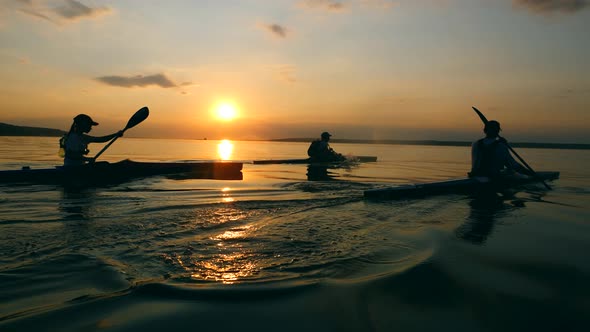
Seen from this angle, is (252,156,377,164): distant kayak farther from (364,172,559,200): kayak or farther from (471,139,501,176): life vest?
(364,172,559,200): kayak

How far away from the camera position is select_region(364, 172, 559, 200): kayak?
29.7 ft

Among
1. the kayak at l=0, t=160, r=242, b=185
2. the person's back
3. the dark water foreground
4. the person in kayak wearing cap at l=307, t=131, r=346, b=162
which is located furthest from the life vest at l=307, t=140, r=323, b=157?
the dark water foreground

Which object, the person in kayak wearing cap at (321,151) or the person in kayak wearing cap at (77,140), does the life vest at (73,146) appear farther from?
the person in kayak wearing cap at (321,151)

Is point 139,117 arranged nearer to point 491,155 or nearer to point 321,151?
point 321,151

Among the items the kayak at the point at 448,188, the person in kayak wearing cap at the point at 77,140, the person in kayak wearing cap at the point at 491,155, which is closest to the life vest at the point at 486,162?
the person in kayak wearing cap at the point at 491,155

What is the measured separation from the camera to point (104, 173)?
10.8 meters

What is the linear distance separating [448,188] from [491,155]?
1942mm

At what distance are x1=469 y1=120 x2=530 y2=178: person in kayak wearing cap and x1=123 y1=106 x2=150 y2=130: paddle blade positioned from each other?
1106 cm

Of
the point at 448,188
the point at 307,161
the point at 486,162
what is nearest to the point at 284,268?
the point at 448,188

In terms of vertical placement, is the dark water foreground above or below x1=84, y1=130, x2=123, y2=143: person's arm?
below

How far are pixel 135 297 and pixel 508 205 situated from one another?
8943 mm

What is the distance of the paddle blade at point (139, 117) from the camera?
12457mm

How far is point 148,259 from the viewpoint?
164 inches

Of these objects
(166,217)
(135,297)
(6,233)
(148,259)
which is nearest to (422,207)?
(166,217)
